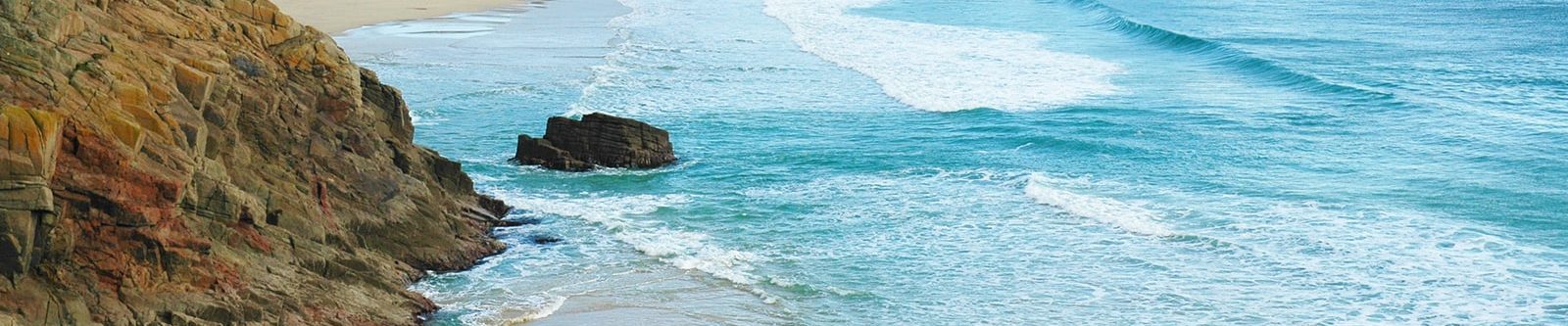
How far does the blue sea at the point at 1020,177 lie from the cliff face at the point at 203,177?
A: 1.06 m

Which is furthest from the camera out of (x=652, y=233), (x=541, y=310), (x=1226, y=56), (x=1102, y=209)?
(x=1226, y=56)

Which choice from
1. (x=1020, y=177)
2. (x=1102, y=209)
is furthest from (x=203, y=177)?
(x=1020, y=177)

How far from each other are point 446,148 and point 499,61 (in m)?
13.5

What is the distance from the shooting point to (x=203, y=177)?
44.0 feet

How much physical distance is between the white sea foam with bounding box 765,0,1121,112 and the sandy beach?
11036 mm

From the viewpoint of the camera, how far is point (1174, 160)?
25312mm

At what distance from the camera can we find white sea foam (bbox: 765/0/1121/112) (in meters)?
34.3

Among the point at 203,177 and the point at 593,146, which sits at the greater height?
the point at 203,177

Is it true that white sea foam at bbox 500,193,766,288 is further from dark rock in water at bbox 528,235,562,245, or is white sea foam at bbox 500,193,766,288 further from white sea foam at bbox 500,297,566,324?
white sea foam at bbox 500,297,566,324

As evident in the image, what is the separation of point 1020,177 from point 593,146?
6.35m

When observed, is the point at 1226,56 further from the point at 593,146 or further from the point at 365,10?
the point at 365,10

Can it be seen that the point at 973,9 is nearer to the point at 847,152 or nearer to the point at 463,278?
the point at 847,152

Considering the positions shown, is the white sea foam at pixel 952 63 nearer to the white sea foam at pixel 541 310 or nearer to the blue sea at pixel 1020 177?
the blue sea at pixel 1020 177

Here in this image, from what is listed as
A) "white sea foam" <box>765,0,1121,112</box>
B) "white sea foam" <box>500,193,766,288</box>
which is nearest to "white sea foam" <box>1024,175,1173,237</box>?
"white sea foam" <box>500,193,766,288</box>
